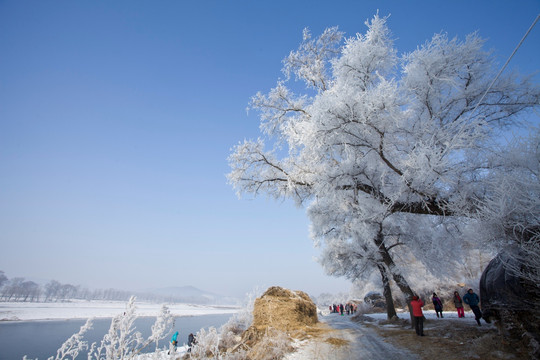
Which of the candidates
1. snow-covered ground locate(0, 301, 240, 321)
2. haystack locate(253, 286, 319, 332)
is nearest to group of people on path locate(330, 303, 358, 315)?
snow-covered ground locate(0, 301, 240, 321)

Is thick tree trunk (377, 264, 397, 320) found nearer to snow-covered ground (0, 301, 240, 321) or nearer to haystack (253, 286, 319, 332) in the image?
haystack (253, 286, 319, 332)

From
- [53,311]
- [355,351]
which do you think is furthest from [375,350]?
[53,311]

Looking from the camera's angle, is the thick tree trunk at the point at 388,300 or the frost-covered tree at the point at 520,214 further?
the thick tree trunk at the point at 388,300

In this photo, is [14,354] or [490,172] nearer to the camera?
[490,172]

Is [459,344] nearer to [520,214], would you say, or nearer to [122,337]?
[520,214]

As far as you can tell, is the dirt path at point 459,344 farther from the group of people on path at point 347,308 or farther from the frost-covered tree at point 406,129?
the group of people on path at point 347,308

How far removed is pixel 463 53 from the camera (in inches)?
284

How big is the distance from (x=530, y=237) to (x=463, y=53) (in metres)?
5.66

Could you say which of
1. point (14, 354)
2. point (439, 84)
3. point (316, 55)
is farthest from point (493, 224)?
point (14, 354)

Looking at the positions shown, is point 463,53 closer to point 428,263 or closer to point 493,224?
point 493,224

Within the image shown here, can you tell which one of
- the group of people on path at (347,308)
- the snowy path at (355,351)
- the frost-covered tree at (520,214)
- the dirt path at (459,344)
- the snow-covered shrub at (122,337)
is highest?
the frost-covered tree at (520,214)

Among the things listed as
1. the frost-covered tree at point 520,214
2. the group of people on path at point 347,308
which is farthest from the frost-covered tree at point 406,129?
the group of people on path at point 347,308

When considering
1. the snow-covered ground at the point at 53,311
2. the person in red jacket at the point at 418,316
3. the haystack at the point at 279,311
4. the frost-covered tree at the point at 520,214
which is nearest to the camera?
the frost-covered tree at the point at 520,214

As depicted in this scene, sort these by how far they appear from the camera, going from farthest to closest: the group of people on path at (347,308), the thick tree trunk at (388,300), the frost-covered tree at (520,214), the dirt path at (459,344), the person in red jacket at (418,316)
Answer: the group of people on path at (347,308) → the thick tree trunk at (388,300) → the person in red jacket at (418,316) → the dirt path at (459,344) → the frost-covered tree at (520,214)
